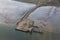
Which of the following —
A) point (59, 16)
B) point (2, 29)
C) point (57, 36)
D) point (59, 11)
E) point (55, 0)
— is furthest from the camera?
point (55, 0)

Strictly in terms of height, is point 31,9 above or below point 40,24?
above

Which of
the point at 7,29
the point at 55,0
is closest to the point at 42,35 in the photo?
the point at 7,29

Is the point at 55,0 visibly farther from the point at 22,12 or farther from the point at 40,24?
the point at 40,24

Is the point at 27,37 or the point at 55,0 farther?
the point at 55,0

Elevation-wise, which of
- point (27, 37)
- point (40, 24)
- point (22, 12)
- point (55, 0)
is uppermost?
point (55, 0)

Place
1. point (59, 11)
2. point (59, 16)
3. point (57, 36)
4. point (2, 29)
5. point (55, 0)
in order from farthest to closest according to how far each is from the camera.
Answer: point (55, 0) → point (59, 11) → point (59, 16) → point (2, 29) → point (57, 36)
